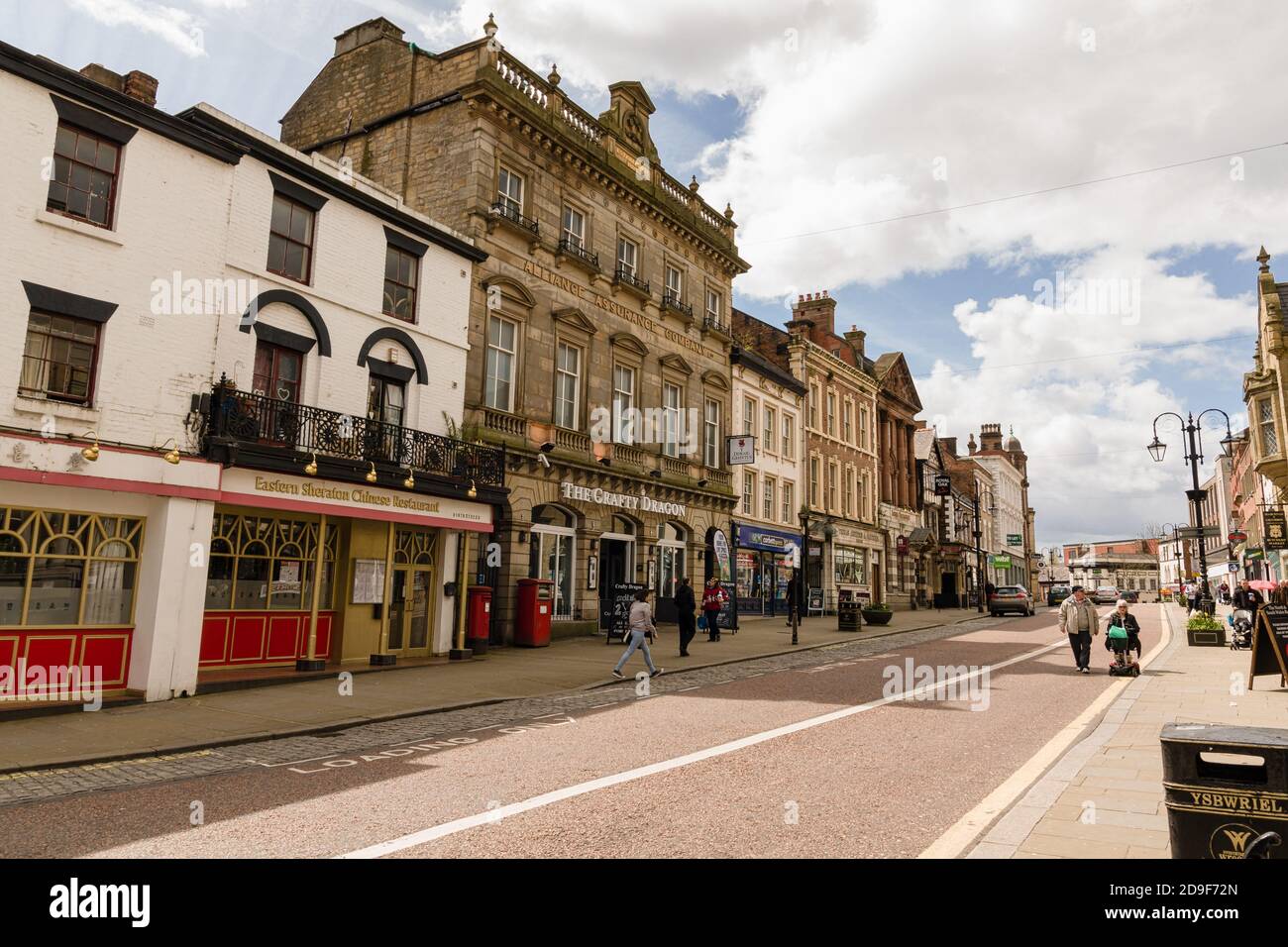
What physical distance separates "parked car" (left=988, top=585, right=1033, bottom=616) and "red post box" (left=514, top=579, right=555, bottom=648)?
29.2 metres

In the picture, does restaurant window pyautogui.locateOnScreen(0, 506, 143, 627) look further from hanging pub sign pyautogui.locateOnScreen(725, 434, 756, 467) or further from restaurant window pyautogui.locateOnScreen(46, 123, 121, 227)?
hanging pub sign pyautogui.locateOnScreen(725, 434, 756, 467)

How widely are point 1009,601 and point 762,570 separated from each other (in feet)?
48.9

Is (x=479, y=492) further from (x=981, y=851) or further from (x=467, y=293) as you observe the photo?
(x=981, y=851)

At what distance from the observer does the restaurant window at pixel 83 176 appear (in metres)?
12.1

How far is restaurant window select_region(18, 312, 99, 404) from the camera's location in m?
11.6

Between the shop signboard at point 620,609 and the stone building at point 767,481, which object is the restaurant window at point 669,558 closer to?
the stone building at point 767,481

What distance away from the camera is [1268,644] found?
13.4 meters

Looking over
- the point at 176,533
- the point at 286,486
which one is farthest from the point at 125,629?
the point at 286,486

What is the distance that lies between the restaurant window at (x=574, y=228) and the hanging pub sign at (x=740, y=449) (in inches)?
379

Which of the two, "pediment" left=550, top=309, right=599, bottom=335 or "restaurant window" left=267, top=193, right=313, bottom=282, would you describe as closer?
"restaurant window" left=267, top=193, right=313, bottom=282


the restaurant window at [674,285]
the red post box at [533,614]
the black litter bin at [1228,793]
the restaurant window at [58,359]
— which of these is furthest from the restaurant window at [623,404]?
the black litter bin at [1228,793]

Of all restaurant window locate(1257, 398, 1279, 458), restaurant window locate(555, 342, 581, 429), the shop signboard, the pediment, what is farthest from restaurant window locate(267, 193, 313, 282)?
restaurant window locate(1257, 398, 1279, 458)

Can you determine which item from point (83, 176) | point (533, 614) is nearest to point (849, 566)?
point (533, 614)

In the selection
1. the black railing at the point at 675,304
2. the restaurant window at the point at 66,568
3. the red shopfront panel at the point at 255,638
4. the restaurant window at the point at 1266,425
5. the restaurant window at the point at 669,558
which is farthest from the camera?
the restaurant window at the point at 1266,425
